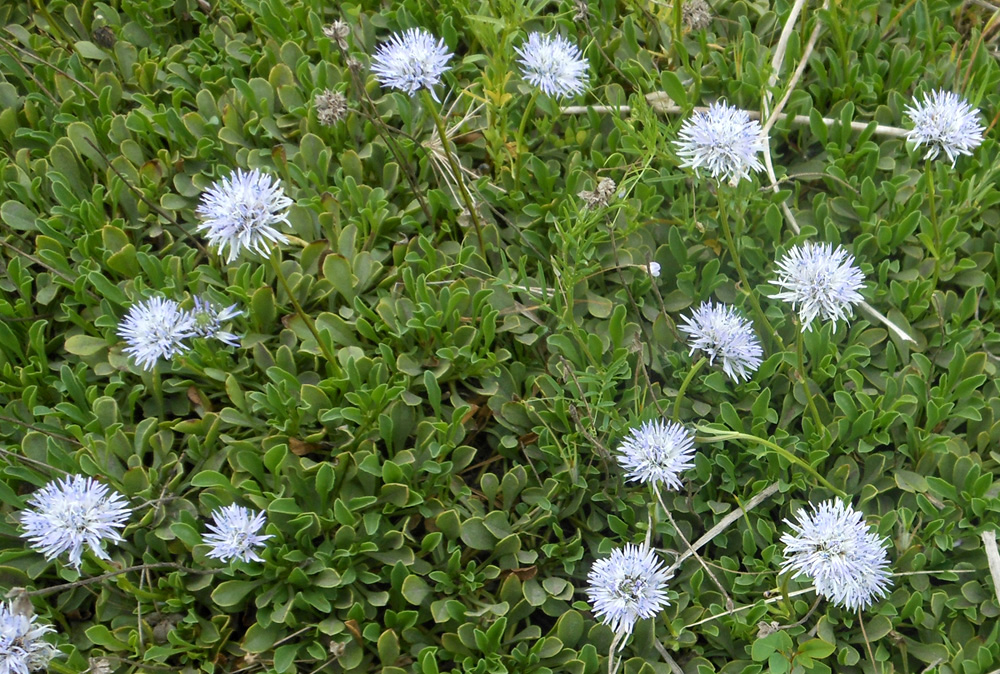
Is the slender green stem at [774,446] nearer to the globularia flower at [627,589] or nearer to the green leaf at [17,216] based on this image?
the globularia flower at [627,589]

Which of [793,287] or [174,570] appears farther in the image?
[174,570]

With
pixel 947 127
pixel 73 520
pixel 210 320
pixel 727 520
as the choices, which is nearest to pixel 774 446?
pixel 727 520

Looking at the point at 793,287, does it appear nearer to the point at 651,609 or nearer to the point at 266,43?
the point at 651,609

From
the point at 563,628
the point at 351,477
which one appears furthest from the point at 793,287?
the point at 351,477

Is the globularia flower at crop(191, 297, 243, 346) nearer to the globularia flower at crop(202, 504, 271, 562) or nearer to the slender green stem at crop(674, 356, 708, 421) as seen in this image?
the globularia flower at crop(202, 504, 271, 562)

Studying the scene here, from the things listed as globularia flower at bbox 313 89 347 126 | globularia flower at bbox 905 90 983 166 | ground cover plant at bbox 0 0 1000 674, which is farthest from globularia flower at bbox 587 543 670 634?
globularia flower at bbox 313 89 347 126
